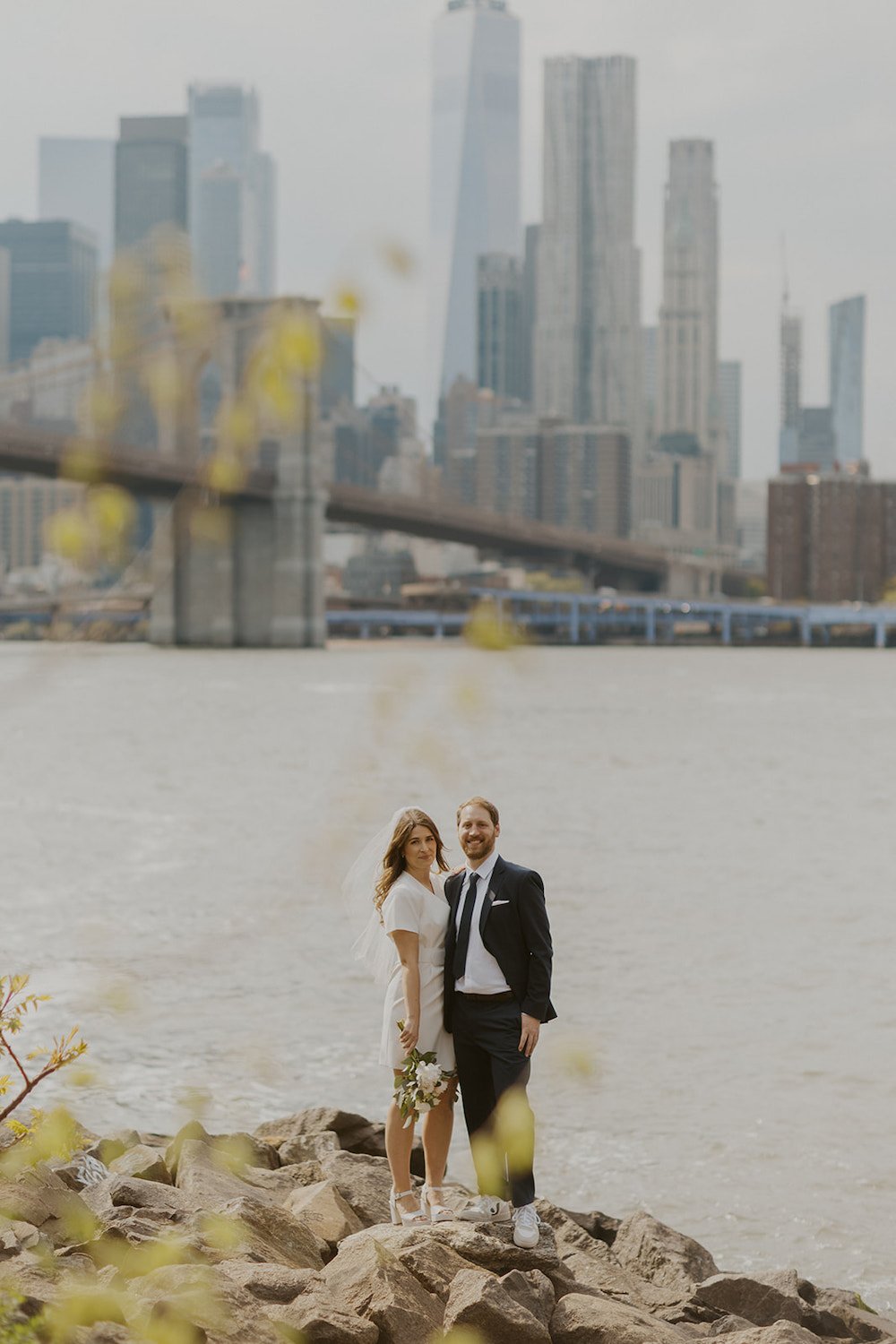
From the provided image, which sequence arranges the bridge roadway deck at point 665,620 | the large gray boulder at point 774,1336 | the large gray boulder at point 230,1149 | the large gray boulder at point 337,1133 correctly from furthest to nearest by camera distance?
the bridge roadway deck at point 665,620, the large gray boulder at point 337,1133, the large gray boulder at point 230,1149, the large gray boulder at point 774,1336

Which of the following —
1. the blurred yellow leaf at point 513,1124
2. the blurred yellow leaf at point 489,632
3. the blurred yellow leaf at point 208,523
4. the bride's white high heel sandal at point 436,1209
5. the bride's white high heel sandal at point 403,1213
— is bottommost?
the bride's white high heel sandal at point 403,1213

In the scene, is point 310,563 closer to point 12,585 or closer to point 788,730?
point 788,730

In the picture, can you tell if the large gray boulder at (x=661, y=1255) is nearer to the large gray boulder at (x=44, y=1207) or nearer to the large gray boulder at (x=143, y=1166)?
the large gray boulder at (x=143, y=1166)

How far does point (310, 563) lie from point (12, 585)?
61528 millimetres

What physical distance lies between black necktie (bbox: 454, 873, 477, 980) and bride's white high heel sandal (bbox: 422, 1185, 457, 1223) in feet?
2.64

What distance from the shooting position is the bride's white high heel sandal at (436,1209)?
5465mm

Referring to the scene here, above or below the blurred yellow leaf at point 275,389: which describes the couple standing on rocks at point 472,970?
below

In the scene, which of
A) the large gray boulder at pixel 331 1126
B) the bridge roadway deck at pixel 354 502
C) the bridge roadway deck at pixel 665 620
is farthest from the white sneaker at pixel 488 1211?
the bridge roadway deck at pixel 665 620

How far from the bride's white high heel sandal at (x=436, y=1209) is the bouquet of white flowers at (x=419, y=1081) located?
345 millimetres

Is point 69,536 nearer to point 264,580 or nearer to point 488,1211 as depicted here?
point 488,1211

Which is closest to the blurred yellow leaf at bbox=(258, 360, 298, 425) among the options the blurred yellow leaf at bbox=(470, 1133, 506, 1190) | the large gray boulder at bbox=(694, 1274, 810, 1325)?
the blurred yellow leaf at bbox=(470, 1133, 506, 1190)

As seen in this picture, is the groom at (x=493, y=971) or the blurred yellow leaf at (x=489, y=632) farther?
the groom at (x=493, y=971)

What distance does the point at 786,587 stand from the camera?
616ft

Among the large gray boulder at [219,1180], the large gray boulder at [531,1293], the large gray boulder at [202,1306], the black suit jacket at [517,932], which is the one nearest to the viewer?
the large gray boulder at [202,1306]
